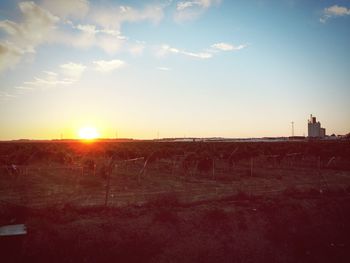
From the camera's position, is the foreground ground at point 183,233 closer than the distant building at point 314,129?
Yes

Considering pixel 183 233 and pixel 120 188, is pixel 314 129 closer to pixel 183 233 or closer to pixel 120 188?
pixel 120 188

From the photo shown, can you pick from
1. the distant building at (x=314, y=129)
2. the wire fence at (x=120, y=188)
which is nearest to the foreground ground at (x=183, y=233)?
the wire fence at (x=120, y=188)

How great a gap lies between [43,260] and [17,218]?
276 cm

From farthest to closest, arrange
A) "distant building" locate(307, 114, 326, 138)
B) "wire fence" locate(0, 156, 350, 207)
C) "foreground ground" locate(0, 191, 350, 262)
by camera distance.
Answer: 1. "distant building" locate(307, 114, 326, 138)
2. "wire fence" locate(0, 156, 350, 207)
3. "foreground ground" locate(0, 191, 350, 262)

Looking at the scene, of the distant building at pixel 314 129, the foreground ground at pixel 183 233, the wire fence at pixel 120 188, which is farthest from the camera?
the distant building at pixel 314 129

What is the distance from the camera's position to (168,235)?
469 inches

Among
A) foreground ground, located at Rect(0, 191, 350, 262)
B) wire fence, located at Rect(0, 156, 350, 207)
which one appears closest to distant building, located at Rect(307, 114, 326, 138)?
wire fence, located at Rect(0, 156, 350, 207)

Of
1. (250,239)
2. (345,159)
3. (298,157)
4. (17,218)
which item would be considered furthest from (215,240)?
(345,159)

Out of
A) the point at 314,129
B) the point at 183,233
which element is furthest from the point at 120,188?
the point at 314,129

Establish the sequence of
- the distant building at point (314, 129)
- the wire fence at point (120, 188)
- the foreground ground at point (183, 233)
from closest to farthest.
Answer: the foreground ground at point (183, 233)
the wire fence at point (120, 188)
the distant building at point (314, 129)

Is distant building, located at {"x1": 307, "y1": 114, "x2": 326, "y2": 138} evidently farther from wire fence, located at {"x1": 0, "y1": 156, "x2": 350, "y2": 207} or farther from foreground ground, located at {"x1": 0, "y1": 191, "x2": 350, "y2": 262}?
foreground ground, located at {"x1": 0, "y1": 191, "x2": 350, "y2": 262}

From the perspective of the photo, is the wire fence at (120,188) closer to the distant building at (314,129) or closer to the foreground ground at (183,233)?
the foreground ground at (183,233)

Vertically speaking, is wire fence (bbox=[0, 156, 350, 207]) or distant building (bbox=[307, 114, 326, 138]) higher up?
distant building (bbox=[307, 114, 326, 138])

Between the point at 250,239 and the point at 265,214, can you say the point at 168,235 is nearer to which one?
the point at 250,239
